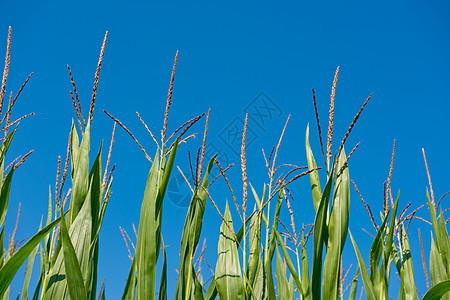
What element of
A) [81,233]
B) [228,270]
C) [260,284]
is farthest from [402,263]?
[81,233]

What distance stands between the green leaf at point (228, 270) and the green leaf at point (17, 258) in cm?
56

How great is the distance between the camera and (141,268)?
3.80 feet

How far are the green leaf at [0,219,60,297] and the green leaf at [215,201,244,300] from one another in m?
0.56

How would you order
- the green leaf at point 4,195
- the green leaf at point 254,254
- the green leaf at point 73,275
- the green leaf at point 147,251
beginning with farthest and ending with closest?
the green leaf at point 254,254 < the green leaf at point 4,195 < the green leaf at point 147,251 < the green leaf at point 73,275

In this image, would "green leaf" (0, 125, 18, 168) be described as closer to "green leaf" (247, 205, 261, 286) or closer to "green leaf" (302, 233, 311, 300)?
"green leaf" (247, 205, 261, 286)

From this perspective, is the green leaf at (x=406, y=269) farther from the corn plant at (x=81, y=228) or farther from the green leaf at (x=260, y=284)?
the corn plant at (x=81, y=228)

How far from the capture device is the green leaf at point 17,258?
3.41ft

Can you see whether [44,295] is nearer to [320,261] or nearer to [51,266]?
[51,266]

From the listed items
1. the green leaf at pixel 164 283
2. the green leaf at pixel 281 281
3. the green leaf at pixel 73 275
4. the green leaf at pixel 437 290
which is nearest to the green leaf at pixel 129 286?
the green leaf at pixel 164 283

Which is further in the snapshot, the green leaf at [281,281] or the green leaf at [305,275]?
the green leaf at [281,281]

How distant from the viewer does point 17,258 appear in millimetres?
1052

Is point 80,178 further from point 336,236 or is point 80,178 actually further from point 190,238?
point 336,236

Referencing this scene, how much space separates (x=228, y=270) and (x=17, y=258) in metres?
0.67

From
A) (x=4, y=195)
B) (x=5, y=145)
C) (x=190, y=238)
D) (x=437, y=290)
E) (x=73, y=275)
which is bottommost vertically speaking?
(x=437, y=290)
